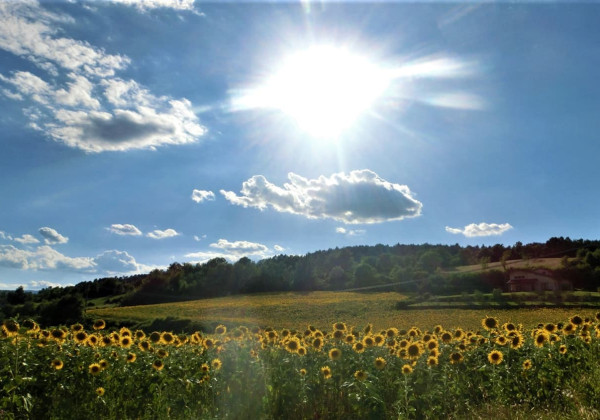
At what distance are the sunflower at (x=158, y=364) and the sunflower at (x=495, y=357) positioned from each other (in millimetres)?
5375

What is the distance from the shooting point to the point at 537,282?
59312 mm

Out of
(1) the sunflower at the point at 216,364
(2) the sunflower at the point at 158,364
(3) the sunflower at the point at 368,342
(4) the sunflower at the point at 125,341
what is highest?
(4) the sunflower at the point at 125,341

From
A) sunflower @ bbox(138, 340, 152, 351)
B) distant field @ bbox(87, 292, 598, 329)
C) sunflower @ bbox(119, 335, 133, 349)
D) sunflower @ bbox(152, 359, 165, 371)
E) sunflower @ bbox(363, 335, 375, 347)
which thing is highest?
sunflower @ bbox(119, 335, 133, 349)

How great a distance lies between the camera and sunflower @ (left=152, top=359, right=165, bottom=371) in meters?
7.30

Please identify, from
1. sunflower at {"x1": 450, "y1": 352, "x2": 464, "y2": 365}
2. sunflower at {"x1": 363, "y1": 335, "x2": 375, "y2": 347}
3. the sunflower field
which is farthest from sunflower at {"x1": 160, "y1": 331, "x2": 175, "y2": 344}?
sunflower at {"x1": 450, "y1": 352, "x2": 464, "y2": 365}

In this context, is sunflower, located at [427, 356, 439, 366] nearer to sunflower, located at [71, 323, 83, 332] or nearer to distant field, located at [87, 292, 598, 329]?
sunflower, located at [71, 323, 83, 332]

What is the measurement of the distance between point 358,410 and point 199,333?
498 centimetres

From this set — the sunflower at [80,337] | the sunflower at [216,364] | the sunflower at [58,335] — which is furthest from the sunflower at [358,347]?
the sunflower at [58,335]

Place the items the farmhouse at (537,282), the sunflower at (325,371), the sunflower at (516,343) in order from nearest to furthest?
the sunflower at (325,371)
the sunflower at (516,343)
the farmhouse at (537,282)

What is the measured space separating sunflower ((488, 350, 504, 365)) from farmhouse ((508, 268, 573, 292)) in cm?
5531

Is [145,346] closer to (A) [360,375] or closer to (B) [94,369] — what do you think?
(B) [94,369]

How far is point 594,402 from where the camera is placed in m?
6.31

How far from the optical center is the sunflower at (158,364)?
730 cm

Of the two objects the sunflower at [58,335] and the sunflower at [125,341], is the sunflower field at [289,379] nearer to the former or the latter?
the sunflower at [58,335]
